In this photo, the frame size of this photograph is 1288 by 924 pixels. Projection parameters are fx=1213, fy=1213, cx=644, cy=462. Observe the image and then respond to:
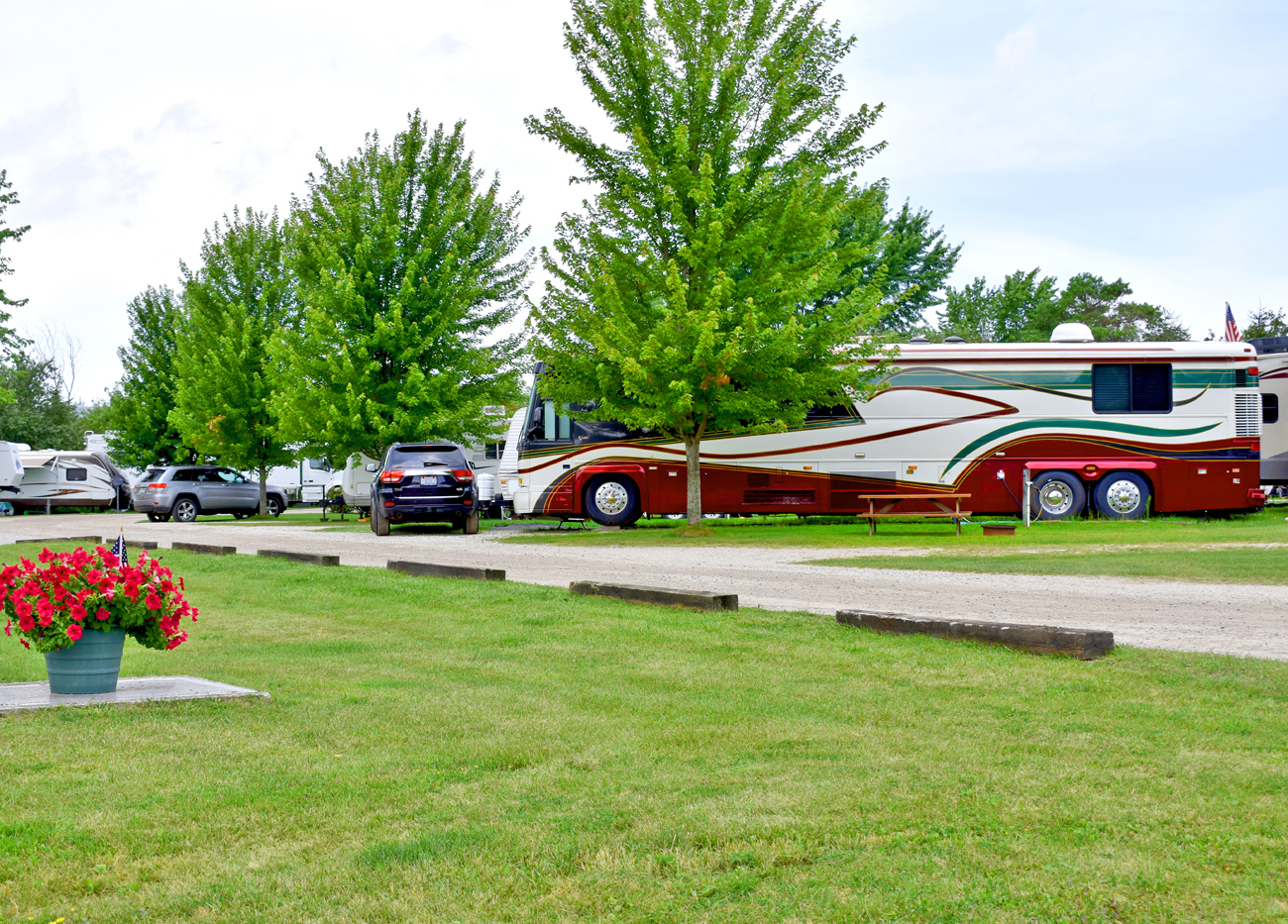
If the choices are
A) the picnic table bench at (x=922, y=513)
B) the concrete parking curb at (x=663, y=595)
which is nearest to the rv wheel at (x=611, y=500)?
the picnic table bench at (x=922, y=513)

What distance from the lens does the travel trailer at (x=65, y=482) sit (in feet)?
147

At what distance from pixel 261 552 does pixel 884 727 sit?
13.8 meters

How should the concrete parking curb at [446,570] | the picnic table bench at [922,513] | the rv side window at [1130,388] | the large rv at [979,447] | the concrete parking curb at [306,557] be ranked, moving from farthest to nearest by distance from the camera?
1. the rv side window at [1130,388]
2. the large rv at [979,447]
3. the picnic table bench at [922,513]
4. the concrete parking curb at [306,557]
5. the concrete parking curb at [446,570]

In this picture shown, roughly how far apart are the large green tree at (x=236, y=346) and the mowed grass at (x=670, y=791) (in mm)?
28213

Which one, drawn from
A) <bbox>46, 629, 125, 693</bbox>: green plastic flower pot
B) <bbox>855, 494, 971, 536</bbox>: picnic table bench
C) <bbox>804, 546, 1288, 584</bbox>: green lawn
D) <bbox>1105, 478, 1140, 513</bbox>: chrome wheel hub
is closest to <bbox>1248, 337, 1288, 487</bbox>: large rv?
<bbox>1105, 478, 1140, 513</bbox>: chrome wheel hub

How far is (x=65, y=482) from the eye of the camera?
4522 cm

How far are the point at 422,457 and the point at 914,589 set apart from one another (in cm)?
1410

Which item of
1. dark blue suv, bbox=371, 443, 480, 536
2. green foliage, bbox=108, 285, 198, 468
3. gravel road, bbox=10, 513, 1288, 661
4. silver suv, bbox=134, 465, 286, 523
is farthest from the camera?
green foliage, bbox=108, 285, 198, 468

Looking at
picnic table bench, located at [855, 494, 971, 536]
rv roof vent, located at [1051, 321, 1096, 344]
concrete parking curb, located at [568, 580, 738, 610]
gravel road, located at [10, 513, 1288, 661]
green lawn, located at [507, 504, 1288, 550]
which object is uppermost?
rv roof vent, located at [1051, 321, 1096, 344]

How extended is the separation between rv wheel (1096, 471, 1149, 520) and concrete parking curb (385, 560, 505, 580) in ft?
50.7

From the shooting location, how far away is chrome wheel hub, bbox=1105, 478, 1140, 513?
24.4m

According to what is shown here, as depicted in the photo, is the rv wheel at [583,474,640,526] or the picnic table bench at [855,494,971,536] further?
the rv wheel at [583,474,640,526]

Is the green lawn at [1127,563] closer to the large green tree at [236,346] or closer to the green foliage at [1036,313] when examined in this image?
the large green tree at [236,346]

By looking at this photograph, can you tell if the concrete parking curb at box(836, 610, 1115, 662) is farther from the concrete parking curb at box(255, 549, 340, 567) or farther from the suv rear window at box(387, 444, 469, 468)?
the suv rear window at box(387, 444, 469, 468)
